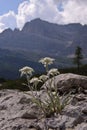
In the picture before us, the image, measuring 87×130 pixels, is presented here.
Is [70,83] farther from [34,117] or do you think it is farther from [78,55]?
[78,55]

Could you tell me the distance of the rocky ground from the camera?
9.08 m

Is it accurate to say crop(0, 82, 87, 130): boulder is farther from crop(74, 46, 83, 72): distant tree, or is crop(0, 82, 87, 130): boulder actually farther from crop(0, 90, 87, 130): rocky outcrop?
crop(74, 46, 83, 72): distant tree

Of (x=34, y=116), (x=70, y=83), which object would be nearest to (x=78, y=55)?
(x=70, y=83)

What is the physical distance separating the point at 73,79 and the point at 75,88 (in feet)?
1.34

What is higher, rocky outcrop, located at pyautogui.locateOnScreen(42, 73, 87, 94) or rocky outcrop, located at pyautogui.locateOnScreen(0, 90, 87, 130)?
rocky outcrop, located at pyautogui.locateOnScreen(42, 73, 87, 94)

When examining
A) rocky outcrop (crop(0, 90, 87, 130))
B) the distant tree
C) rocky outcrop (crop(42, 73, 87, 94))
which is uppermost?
the distant tree

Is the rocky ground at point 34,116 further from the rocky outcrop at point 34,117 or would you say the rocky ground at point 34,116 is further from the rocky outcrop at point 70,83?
the rocky outcrop at point 70,83

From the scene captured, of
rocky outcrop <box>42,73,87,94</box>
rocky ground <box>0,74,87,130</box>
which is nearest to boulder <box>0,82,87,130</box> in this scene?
rocky ground <box>0,74,87,130</box>

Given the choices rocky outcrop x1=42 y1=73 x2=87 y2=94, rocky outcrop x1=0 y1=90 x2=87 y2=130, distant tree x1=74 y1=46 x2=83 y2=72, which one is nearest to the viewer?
rocky outcrop x1=0 y1=90 x2=87 y2=130

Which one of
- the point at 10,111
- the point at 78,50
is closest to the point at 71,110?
the point at 10,111

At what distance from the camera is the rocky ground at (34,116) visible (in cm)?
908

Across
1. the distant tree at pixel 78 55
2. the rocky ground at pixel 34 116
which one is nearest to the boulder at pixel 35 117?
the rocky ground at pixel 34 116

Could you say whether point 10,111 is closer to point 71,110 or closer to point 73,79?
point 71,110

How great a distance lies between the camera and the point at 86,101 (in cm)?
1113
